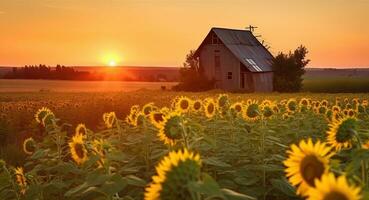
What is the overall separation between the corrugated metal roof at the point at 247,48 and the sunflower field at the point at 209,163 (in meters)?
36.5

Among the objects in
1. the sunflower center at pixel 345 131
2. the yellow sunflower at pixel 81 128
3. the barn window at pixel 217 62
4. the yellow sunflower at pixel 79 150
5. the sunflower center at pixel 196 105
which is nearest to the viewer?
the sunflower center at pixel 345 131

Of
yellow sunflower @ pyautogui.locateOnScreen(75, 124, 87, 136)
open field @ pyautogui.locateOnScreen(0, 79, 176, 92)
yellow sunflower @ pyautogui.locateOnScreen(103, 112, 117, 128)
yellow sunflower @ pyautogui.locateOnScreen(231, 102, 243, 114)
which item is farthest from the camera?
open field @ pyautogui.locateOnScreen(0, 79, 176, 92)

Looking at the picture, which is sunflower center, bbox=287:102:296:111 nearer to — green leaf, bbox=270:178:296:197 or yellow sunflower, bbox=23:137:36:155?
yellow sunflower, bbox=23:137:36:155

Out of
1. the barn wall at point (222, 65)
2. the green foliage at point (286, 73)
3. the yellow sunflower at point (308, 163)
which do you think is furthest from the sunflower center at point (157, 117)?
the green foliage at point (286, 73)

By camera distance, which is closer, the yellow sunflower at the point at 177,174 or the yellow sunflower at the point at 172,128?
the yellow sunflower at the point at 177,174

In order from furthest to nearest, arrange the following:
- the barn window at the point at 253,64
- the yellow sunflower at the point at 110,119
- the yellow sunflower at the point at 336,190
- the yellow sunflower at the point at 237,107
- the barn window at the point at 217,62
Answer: the barn window at the point at 217,62
the barn window at the point at 253,64
the yellow sunflower at the point at 237,107
the yellow sunflower at the point at 110,119
the yellow sunflower at the point at 336,190

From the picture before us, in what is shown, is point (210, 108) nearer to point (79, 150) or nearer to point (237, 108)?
point (237, 108)

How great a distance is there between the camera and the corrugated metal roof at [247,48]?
45719 mm

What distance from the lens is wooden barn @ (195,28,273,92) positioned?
4553 centimetres

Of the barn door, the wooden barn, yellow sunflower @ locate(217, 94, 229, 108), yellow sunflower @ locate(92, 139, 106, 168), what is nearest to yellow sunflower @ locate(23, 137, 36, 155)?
yellow sunflower @ locate(217, 94, 229, 108)

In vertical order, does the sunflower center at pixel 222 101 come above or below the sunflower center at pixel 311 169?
above

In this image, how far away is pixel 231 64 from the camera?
1801 inches

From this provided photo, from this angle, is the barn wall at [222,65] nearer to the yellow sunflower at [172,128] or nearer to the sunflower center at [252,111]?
Result: the sunflower center at [252,111]

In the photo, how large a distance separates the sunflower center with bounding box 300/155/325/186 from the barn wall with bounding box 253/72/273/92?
4370 cm
